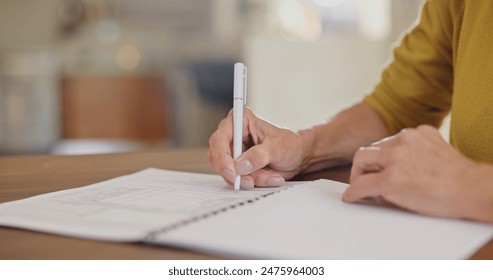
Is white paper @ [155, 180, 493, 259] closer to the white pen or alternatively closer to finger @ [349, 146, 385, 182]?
finger @ [349, 146, 385, 182]

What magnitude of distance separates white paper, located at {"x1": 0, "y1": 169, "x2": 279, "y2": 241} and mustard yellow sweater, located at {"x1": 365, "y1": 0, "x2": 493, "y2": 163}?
14.1 inches

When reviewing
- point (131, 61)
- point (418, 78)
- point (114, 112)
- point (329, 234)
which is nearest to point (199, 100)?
point (114, 112)

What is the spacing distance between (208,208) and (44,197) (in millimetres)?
224

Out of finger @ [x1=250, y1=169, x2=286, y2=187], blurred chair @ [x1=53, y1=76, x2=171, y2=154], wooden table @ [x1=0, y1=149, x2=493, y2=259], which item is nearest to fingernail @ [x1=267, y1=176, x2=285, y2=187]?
finger @ [x1=250, y1=169, x2=286, y2=187]

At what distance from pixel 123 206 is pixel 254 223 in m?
0.16

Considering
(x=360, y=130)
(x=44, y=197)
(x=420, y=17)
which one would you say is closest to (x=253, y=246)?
(x=44, y=197)

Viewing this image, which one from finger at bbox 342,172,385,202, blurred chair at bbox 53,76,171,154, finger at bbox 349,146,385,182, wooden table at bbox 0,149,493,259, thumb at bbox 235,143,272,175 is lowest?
blurred chair at bbox 53,76,171,154

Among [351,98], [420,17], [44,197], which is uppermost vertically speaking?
[420,17]

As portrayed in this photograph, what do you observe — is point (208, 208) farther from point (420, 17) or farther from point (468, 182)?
point (420, 17)

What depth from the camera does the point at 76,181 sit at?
0.89m

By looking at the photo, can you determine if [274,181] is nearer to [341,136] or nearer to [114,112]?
[341,136]

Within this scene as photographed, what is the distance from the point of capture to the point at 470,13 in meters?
0.99

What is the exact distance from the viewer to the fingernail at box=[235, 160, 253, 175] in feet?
2.56
